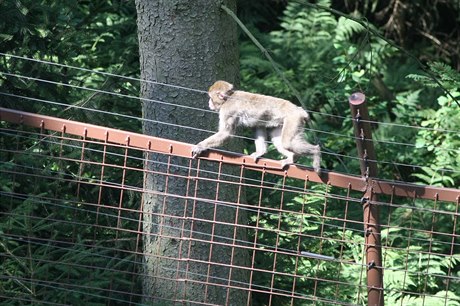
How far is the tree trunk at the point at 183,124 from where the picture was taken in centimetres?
551

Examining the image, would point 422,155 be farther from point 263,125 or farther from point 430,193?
point 430,193

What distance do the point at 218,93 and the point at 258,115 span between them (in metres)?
0.29

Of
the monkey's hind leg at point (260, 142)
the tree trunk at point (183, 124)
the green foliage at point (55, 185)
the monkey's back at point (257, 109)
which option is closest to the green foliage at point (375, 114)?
the tree trunk at point (183, 124)

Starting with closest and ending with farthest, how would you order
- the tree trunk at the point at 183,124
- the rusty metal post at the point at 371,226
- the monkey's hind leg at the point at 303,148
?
1. the rusty metal post at the point at 371,226
2. the monkey's hind leg at the point at 303,148
3. the tree trunk at the point at 183,124

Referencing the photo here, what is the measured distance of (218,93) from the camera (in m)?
5.25

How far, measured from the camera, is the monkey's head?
207 inches

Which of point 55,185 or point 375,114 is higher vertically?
point 375,114

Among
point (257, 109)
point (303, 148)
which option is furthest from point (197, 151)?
point (257, 109)

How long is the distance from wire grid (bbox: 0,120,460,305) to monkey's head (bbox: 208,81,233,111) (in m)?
0.41

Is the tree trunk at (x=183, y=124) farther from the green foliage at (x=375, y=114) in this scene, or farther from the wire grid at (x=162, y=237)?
the green foliage at (x=375, y=114)

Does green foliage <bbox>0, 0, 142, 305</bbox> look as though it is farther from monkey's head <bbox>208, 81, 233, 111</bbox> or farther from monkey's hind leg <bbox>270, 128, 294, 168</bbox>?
monkey's hind leg <bbox>270, 128, 294, 168</bbox>

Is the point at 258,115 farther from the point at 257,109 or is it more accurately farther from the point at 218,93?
the point at 218,93

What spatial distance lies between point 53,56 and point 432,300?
360 cm

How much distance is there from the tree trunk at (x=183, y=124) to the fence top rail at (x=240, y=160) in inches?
35.7
